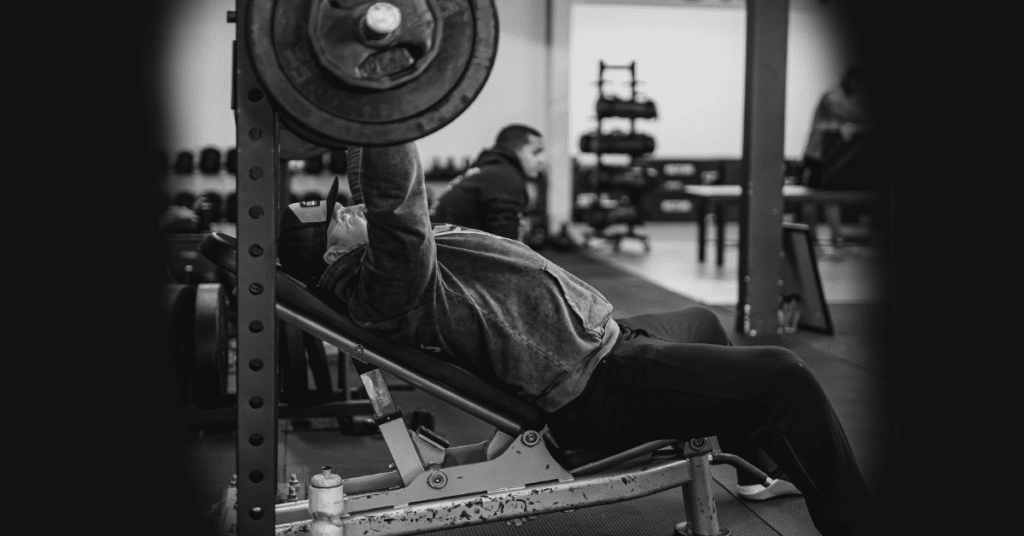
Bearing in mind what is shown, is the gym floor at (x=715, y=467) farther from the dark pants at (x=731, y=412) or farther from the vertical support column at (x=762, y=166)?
the dark pants at (x=731, y=412)

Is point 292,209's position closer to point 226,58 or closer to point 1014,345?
point 1014,345

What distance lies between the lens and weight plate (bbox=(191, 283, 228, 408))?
2.61m

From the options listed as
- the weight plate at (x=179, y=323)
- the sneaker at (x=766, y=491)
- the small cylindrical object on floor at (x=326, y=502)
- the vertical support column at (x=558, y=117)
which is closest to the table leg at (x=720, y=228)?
the vertical support column at (x=558, y=117)

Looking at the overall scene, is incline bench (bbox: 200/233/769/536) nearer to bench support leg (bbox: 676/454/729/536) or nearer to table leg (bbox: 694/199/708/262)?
bench support leg (bbox: 676/454/729/536)

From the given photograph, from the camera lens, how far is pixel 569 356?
1.89 m

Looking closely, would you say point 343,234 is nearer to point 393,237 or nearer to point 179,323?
point 393,237

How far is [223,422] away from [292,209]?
131 centimetres

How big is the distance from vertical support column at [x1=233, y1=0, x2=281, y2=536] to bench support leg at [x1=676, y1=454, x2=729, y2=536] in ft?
3.08

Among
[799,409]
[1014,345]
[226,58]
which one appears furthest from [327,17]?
[226,58]

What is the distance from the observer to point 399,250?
166 cm

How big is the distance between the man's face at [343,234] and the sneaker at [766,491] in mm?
1251

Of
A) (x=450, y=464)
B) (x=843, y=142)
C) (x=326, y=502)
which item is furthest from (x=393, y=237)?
(x=843, y=142)

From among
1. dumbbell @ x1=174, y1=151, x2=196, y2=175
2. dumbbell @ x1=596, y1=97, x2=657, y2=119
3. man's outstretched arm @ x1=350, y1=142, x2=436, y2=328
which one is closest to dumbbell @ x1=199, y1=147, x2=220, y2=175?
dumbbell @ x1=174, y1=151, x2=196, y2=175

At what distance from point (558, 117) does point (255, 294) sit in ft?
27.7
